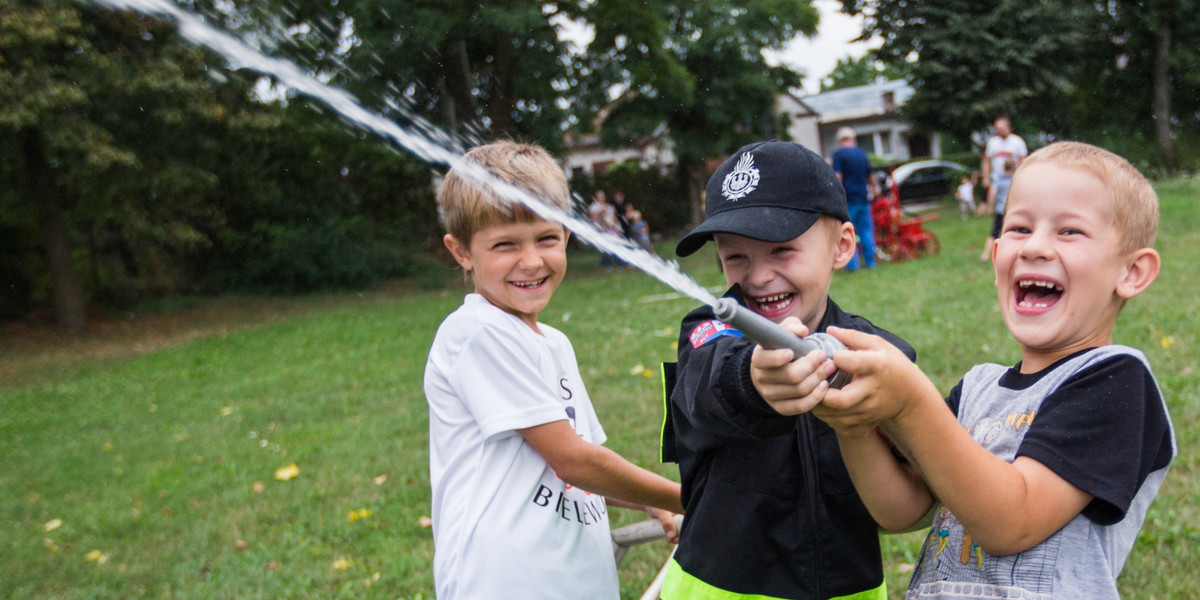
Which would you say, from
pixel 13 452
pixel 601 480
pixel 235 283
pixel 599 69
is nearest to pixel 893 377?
pixel 601 480

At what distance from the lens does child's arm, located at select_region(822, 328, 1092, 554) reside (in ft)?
3.56

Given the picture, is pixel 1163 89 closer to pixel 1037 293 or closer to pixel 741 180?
pixel 1037 293

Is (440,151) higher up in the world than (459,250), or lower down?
higher up

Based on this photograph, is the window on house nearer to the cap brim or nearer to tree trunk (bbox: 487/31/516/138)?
tree trunk (bbox: 487/31/516/138)

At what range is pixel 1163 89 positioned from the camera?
89.2 feet

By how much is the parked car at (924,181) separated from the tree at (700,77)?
6.45m

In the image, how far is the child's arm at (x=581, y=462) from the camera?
199 cm


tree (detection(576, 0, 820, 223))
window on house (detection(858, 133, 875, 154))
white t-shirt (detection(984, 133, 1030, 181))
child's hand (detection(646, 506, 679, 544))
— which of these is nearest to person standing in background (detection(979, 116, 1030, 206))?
white t-shirt (detection(984, 133, 1030, 181))

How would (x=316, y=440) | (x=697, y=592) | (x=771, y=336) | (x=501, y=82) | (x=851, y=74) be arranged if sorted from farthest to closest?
(x=851, y=74), (x=316, y=440), (x=501, y=82), (x=697, y=592), (x=771, y=336)

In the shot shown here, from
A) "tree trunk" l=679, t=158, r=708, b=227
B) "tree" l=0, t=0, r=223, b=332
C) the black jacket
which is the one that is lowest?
"tree trunk" l=679, t=158, r=708, b=227

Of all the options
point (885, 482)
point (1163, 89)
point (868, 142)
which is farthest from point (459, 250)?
point (868, 142)

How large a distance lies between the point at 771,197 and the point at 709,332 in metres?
0.27

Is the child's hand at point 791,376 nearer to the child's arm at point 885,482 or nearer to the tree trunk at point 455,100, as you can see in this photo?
the child's arm at point 885,482

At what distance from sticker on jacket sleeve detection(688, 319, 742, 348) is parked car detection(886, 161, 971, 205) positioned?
29.3 metres
